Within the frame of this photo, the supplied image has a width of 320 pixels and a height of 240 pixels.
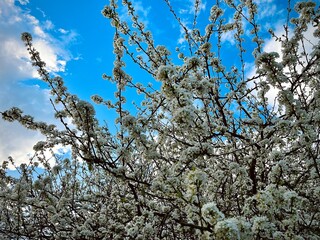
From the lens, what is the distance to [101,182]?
7566 mm

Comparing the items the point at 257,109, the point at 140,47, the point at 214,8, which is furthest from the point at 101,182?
the point at 214,8

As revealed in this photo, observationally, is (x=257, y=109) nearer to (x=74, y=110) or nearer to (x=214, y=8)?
(x=214, y=8)

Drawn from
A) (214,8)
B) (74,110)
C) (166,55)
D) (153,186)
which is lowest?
→ (153,186)

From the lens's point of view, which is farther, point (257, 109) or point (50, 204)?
point (257, 109)

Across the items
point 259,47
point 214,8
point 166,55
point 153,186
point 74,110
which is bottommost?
point 153,186

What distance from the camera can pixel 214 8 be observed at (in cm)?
540

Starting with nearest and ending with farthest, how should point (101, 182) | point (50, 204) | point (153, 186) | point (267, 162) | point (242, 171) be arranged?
point (153, 186)
point (242, 171)
point (50, 204)
point (267, 162)
point (101, 182)

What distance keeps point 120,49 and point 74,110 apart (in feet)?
5.61

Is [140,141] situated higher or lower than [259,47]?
lower

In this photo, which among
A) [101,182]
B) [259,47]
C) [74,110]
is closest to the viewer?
[74,110]

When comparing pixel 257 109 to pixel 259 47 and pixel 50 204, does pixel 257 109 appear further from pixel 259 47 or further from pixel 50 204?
pixel 50 204

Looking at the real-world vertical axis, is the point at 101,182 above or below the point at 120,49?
below

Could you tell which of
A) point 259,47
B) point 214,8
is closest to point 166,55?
point 214,8

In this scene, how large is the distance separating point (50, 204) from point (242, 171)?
2.90 metres
